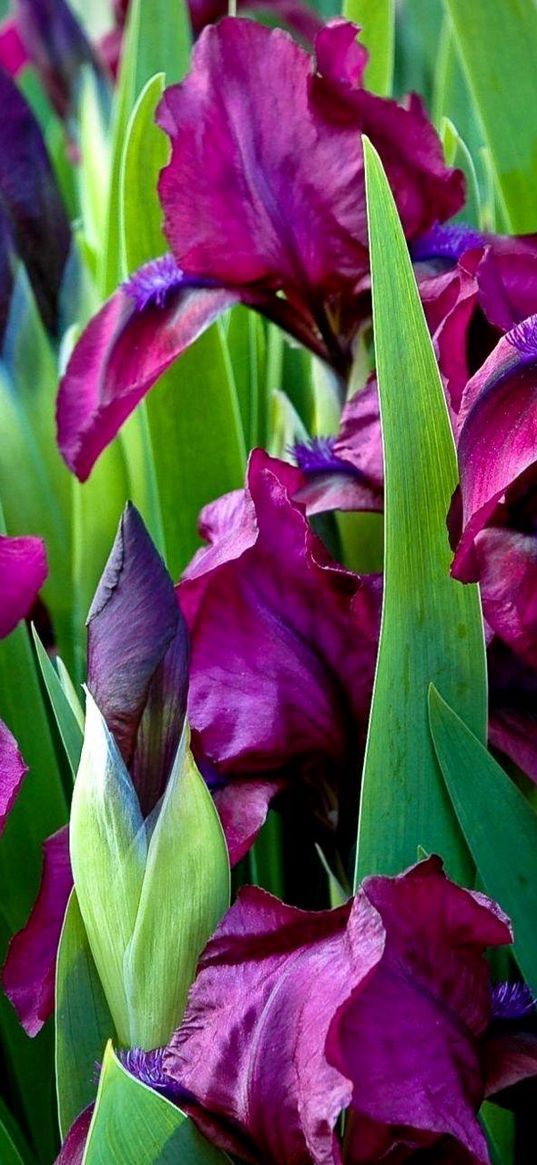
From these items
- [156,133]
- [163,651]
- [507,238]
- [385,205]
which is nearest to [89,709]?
[163,651]

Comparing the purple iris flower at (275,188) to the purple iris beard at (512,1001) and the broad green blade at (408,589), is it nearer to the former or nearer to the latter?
the broad green blade at (408,589)

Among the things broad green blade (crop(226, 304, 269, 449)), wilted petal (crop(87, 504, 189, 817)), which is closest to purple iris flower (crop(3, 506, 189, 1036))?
wilted petal (crop(87, 504, 189, 817))

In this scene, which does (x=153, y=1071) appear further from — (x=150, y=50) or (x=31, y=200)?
(x=150, y=50)

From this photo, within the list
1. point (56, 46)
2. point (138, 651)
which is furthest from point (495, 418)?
point (56, 46)

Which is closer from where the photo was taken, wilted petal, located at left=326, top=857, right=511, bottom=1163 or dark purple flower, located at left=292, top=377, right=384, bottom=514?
wilted petal, located at left=326, top=857, right=511, bottom=1163

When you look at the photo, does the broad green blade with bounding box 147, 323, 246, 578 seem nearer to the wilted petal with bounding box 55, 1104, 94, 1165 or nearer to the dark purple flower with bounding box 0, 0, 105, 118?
the wilted petal with bounding box 55, 1104, 94, 1165
